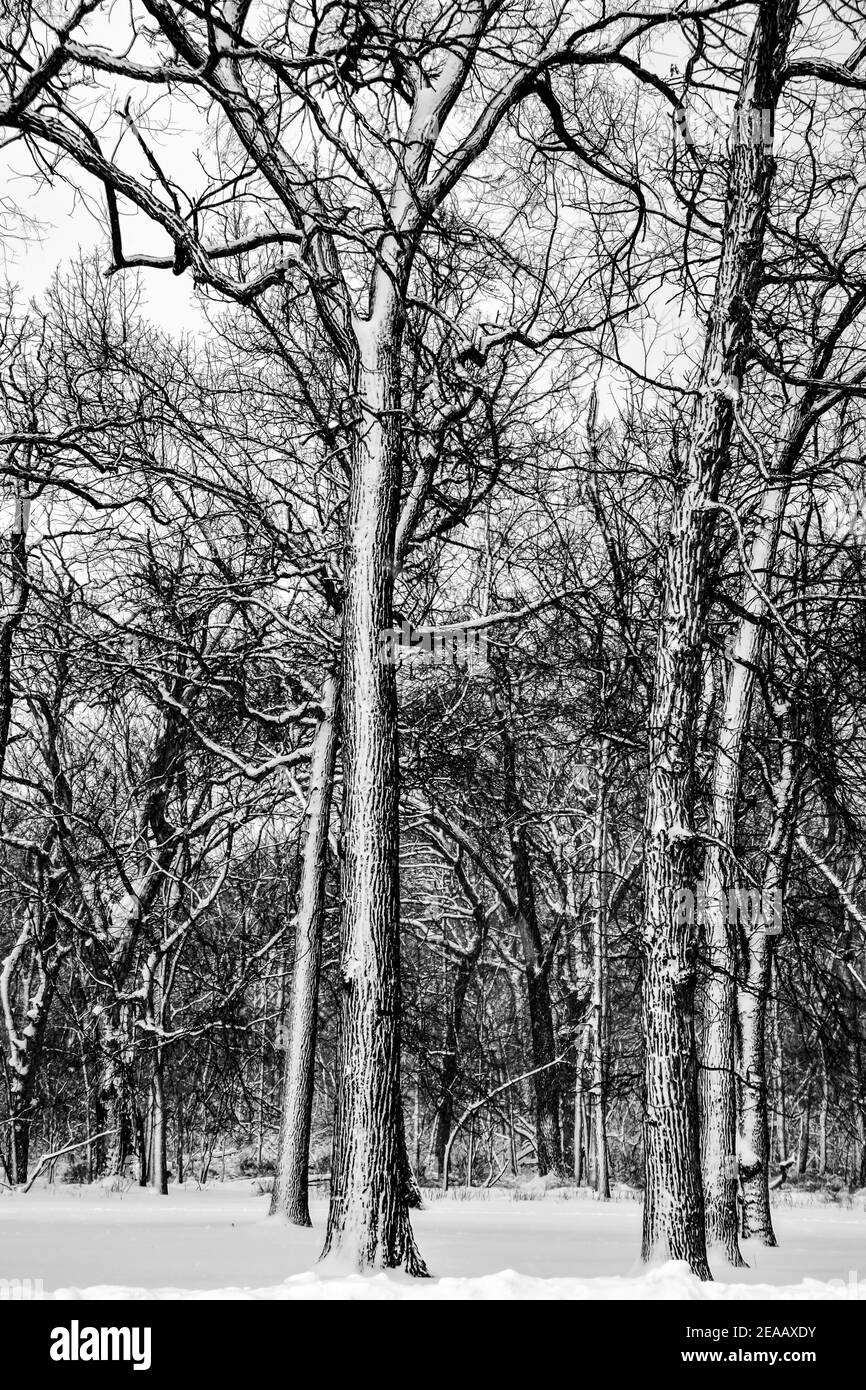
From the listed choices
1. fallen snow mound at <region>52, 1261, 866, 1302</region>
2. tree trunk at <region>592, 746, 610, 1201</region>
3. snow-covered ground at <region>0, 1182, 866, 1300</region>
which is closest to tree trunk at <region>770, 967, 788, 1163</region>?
tree trunk at <region>592, 746, 610, 1201</region>

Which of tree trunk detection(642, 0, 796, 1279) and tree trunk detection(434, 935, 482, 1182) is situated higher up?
tree trunk detection(642, 0, 796, 1279)

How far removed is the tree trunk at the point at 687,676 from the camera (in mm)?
5949

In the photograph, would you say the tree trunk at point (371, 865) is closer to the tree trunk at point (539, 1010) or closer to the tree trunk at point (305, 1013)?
the tree trunk at point (305, 1013)

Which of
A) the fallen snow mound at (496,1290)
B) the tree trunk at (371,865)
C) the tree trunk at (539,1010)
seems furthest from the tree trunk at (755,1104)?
the tree trunk at (539,1010)

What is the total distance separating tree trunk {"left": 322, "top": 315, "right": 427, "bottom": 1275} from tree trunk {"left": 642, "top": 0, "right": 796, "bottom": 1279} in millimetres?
1401

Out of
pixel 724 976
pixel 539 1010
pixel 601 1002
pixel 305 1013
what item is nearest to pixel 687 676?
pixel 724 976

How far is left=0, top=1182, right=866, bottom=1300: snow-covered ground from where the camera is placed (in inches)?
187

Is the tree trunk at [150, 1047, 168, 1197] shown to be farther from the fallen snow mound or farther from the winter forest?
the fallen snow mound

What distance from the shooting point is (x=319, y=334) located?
10.5m

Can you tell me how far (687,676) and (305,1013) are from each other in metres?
4.97

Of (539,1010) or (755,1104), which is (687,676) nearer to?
(755,1104)

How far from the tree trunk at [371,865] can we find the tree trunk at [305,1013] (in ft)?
11.8
